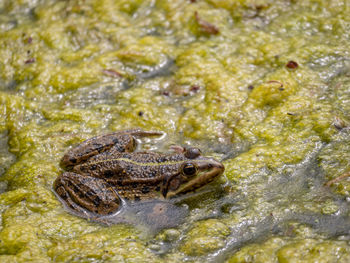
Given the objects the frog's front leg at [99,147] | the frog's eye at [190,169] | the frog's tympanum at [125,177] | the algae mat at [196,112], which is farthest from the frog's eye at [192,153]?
the frog's front leg at [99,147]

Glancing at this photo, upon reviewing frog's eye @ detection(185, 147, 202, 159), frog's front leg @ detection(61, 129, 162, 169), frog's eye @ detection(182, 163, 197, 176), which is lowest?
frog's eye @ detection(182, 163, 197, 176)

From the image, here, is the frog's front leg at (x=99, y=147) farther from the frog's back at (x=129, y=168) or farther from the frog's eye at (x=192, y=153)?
the frog's eye at (x=192, y=153)

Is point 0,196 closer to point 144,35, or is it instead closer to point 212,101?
point 212,101

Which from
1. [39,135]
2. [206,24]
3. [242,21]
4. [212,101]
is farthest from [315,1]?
[39,135]

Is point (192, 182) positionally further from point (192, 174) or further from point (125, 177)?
point (125, 177)

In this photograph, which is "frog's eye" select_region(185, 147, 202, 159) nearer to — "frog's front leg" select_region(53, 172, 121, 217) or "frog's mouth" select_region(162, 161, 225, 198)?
"frog's mouth" select_region(162, 161, 225, 198)

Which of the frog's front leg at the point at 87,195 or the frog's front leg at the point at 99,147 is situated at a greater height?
the frog's front leg at the point at 99,147

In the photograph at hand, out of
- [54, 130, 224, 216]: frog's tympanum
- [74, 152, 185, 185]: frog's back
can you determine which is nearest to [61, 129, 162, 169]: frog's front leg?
[54, 130, 224, 216]: frog's tympanum
